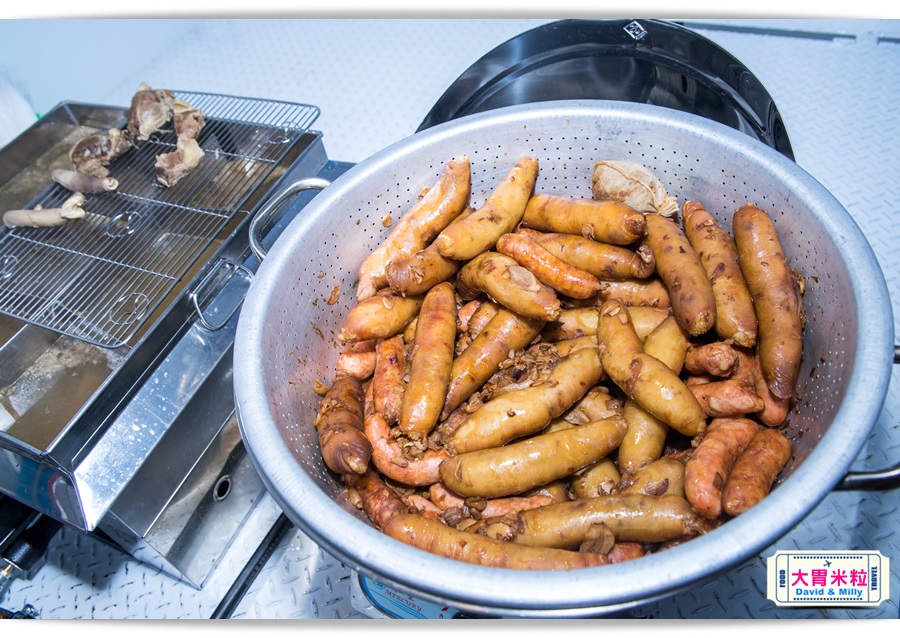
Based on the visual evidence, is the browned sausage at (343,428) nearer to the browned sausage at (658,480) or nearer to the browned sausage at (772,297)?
the browned sausage at (658,480)

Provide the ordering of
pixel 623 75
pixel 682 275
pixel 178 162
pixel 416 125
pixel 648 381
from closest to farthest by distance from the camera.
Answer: pixel 648 381 → pixel 682 275 → pixel 623 75 → pixel 178 162 → pixel 416 125

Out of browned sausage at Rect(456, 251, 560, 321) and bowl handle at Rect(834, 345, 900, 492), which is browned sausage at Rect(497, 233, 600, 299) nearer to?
browned sausage at Rect(456, 251, 560, 321)

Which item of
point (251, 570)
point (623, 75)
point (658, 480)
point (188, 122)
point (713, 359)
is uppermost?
point (188, 122)

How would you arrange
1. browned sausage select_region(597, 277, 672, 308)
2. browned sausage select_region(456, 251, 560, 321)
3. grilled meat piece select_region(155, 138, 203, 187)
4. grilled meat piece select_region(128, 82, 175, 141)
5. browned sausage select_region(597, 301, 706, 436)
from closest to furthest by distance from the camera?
browned sausage select_region(597, 301, 706, 436), browned sausage select_region(456, 251, 560, 321), browned sausage select_region(597, 277, 672, 308), grilled meat piece select_region(155, 138, 203, 187), grilled meat piece select_region(128, 82, 175, 141)

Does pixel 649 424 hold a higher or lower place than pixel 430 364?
lower

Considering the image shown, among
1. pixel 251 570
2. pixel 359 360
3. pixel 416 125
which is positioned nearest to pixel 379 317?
pixel 359 360

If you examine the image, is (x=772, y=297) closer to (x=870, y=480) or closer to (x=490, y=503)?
(x=870, y=480)

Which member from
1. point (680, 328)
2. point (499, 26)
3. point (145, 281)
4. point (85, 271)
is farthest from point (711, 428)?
point (499, 26)

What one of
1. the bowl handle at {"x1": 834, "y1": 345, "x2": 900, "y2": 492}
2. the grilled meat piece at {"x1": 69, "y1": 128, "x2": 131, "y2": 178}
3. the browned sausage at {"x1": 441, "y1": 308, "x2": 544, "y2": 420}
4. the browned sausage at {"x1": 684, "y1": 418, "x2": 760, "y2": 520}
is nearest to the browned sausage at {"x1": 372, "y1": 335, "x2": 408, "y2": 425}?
the browned sausage at {"x1": 441, "y1": 308, "x2": 544, "y2": 420}
